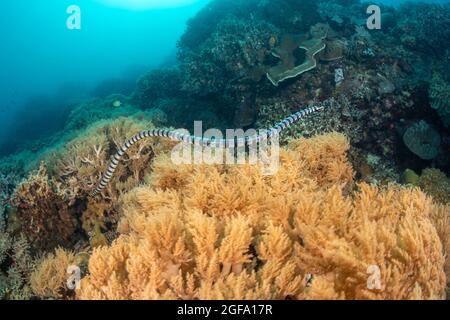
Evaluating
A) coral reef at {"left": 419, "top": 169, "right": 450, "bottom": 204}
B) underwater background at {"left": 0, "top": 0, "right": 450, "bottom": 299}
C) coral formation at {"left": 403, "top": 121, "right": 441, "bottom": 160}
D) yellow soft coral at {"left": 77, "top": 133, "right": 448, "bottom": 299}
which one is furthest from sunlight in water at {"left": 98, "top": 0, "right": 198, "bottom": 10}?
yellow soft coral at {"left": 77, "top": 133, "right": 448, "bottom": 299}

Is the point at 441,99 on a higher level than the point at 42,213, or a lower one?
higher

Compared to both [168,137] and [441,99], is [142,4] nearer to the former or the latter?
[168,137]

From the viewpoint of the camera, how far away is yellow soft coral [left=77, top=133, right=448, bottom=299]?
2195 millimetres

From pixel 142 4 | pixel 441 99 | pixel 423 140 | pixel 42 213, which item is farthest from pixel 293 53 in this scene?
pixel 142 4

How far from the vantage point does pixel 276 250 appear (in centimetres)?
254

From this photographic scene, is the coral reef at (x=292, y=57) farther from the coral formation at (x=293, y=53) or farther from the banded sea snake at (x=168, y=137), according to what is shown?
the banded sea snake at (x=168, y=137)

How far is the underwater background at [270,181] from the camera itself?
2.38 m

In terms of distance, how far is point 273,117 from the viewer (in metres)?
8.27

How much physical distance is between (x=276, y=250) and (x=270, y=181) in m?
1.30

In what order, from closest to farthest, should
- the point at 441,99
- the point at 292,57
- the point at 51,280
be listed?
the point at 51,280 → the point at 441,99 → the point at 292,57

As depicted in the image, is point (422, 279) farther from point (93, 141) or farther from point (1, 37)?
point (1, 37)

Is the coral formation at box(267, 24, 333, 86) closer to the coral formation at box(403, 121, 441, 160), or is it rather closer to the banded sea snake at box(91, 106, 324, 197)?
the banded sea snake at box(91, 106, 324, 197)

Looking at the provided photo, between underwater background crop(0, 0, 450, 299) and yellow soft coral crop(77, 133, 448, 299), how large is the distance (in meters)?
0.01
